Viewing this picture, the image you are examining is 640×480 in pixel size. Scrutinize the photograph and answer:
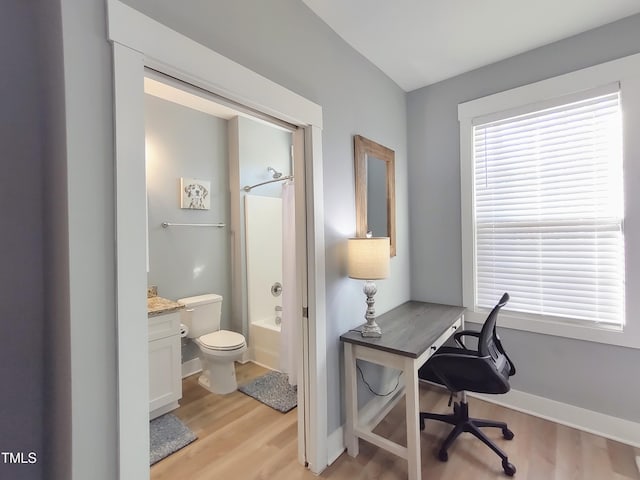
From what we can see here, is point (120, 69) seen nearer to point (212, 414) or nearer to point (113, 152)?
point (113, 152)

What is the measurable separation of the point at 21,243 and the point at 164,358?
218cm

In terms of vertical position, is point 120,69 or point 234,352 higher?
point 120,69

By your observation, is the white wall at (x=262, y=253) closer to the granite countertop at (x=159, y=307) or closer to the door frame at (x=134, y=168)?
the granite countertop at (x=159, y=307)

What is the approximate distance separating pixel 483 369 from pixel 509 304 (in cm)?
88

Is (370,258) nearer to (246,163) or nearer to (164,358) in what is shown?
(164,358)

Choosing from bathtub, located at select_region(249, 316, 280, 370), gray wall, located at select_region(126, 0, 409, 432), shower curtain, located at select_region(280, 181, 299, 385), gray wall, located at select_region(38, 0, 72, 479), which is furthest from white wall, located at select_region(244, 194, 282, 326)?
gray wall, located at select_region(38, 0, 72, 479)

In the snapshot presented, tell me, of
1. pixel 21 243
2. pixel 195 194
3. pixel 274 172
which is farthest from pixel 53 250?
pixel 274 172

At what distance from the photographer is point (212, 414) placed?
2180 millimetres

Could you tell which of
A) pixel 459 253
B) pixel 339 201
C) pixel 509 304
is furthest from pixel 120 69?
pixel 509 304

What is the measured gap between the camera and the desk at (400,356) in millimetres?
1518

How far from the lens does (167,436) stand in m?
1.93

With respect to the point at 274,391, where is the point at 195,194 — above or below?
above

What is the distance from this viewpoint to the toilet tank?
2664 mm

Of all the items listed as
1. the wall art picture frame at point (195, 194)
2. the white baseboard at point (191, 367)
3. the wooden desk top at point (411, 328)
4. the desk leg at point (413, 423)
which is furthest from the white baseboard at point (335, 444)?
the wall art picture frame at point (195, 194)
